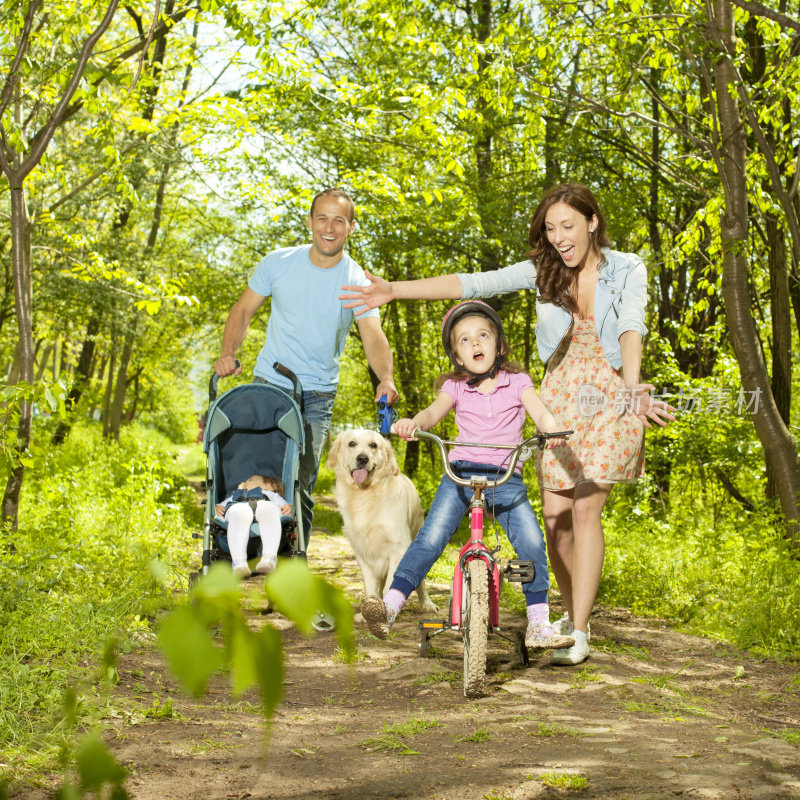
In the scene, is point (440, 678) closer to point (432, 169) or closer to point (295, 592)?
point (295, 592)

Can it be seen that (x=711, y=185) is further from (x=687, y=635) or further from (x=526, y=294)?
(x=687, y=635)

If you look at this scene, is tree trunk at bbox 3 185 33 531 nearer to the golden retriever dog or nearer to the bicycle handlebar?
the golden retriever dog

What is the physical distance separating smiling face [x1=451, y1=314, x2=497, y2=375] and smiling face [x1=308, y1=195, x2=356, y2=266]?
1.09 meters

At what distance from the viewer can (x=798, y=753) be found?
3.16m

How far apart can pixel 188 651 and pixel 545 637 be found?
3977 mm

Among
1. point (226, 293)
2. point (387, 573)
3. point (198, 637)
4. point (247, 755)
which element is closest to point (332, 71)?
point (226, 293)

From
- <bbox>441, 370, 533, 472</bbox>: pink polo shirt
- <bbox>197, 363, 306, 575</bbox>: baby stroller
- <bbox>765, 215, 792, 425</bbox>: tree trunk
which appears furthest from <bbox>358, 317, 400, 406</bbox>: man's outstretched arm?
<bbox>765, 215, 792, 425</bbox>: tree trunk

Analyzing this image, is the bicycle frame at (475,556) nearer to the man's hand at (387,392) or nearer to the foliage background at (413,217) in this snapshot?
the man's hand at (387,392)

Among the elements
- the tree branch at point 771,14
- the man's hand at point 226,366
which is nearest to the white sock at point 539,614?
the man's hand at point 226,366

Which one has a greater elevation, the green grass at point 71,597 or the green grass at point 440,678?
the green grass at point 71,597

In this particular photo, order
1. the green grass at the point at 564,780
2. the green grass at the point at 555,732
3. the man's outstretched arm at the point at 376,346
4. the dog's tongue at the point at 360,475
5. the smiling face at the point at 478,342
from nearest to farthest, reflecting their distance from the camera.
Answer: the green grass at the point at 564,780 < the green grass at the point at 555,732 < the smiling face at the point at 478,342 < the man's outstretched arm at the point at 376,346 < the dog's tongue at the point at 360,475

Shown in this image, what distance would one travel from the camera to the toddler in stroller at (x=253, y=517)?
5109 millimetres

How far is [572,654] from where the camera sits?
462 cm

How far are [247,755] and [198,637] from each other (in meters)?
2.68
